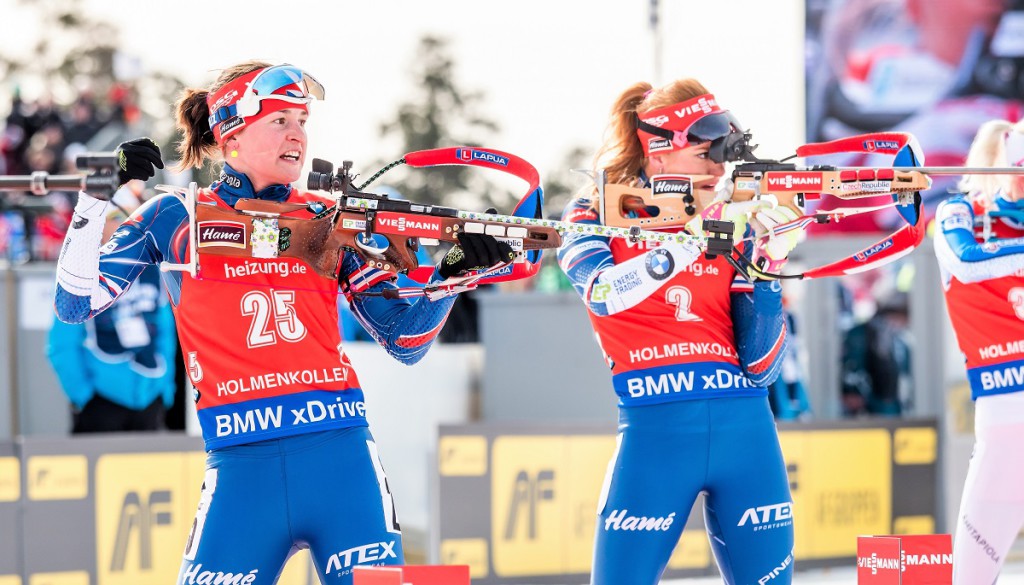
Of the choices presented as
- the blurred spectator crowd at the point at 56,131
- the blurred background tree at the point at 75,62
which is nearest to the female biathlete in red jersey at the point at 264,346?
the blurred spectator crowd at the point at 56,131

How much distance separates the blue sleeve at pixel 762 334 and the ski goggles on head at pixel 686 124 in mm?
483

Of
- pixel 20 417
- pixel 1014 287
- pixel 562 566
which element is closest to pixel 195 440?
pixel 20 417

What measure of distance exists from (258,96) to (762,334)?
61.4 inches

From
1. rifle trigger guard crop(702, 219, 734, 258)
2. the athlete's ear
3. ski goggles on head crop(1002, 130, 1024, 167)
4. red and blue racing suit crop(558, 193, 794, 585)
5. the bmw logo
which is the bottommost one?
red and blue racing suit crop(558, 193, 794, 585)

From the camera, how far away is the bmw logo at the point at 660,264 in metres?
3.88

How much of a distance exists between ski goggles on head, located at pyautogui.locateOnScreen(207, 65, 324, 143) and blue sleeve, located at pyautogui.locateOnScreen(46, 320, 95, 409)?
3.29 meters

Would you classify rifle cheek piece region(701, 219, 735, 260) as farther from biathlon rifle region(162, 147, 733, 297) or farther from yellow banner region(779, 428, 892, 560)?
yellow banner region(779, 428, 892, 560)

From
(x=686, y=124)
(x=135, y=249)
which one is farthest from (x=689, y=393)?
(x=135, y=249)

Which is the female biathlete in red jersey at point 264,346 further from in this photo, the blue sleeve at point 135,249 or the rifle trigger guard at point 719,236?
the rifle trigger guard at point 719,236

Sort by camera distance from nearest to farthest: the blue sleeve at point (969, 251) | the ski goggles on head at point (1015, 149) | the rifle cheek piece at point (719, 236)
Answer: the rifle cheek piece at point (719, 236)
the blue sleeve at point (969, 251)
the ski goggles on head at point (1015, 149)

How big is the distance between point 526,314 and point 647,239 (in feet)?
15.6

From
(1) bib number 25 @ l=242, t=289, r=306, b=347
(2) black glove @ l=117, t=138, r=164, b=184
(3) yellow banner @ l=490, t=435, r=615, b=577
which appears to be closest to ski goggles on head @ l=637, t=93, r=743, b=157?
(1) bib number 25 @ l=242, t=289, r=306, b=347

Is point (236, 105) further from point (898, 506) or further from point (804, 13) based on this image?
point (804, 13)

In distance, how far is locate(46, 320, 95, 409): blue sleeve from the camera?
666 cm
